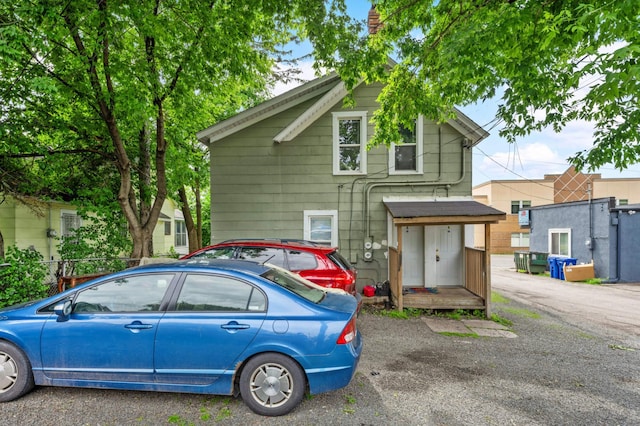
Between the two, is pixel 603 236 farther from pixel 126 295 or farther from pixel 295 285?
pixel 126 295

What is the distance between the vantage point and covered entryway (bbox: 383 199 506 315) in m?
6.73

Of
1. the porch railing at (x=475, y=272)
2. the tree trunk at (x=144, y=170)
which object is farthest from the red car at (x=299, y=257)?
the tree trunk at (x=144, y=170)

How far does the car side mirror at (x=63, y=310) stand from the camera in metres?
3.13

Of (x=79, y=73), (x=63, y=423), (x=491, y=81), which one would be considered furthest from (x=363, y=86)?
(x=63, y=423)

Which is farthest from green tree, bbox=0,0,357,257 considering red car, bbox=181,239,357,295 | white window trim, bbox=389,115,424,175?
red car, bbox=181,239,357,295

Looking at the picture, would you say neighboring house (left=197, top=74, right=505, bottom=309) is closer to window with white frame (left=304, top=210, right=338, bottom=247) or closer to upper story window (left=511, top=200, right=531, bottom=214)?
window with white frame (left=304, top=210, right=338, bottom=247)

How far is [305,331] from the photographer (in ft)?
9.83

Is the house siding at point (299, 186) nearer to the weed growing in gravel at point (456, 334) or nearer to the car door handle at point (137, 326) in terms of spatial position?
the weed growing in gravel at point (456, 334)

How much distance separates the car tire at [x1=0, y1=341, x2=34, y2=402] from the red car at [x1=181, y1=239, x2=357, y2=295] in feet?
9.32

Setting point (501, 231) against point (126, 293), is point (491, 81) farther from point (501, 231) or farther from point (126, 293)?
point (501, 231)

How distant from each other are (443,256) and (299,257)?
4.65m


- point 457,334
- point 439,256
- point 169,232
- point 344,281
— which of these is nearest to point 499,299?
point 439,256

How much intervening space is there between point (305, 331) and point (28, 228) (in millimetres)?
11704

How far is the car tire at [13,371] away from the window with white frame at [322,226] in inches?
231
